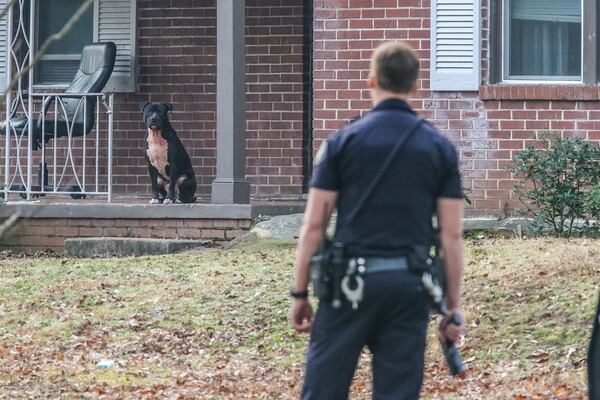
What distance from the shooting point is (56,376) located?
7984 millimetres

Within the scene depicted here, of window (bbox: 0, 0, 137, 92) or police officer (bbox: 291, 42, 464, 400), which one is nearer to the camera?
police officer (bbox: 291, 42, 464, 400)

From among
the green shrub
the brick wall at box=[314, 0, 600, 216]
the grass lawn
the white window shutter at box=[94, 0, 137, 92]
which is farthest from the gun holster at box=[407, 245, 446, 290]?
the white window shutter at box=[94, 0, 137, 92]

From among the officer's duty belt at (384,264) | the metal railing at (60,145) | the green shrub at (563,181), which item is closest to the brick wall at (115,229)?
the metal railing at (60,145)

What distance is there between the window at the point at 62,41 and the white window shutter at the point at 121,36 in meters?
0.27

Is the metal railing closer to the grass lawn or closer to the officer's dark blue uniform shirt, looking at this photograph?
the grass lawn

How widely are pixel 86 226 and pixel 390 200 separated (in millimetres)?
8829

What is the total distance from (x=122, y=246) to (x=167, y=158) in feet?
3.28

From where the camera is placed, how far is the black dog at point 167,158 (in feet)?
42.2

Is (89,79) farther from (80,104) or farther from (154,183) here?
(154,183)

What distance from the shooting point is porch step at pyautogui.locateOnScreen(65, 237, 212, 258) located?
1238 cm

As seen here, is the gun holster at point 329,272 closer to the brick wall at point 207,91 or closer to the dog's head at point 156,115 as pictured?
the dog's head at point 156,115

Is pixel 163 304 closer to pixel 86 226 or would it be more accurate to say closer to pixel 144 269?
pixel 144 269

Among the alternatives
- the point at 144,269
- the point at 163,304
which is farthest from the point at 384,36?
the point at 163,304

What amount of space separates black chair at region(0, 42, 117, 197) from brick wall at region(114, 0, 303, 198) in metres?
0.65
